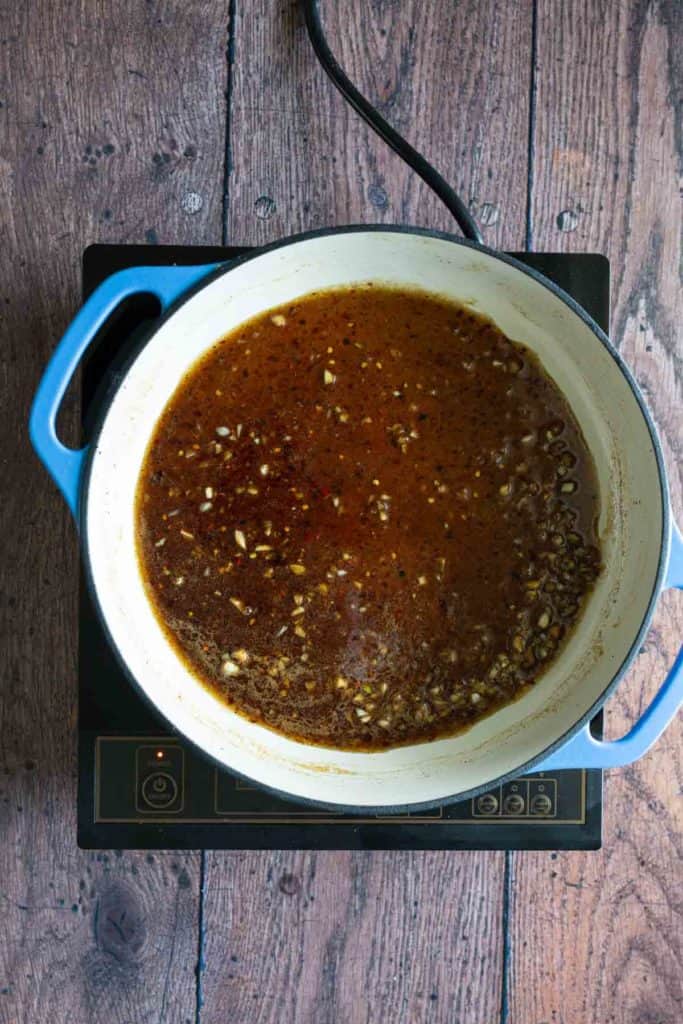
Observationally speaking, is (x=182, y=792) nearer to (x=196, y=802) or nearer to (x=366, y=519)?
(x=196, y=802)

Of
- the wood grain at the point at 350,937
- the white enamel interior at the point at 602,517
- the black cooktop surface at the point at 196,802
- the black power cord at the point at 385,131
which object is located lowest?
the wood grain at the point at 350,937

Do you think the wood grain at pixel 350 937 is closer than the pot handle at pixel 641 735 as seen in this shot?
No

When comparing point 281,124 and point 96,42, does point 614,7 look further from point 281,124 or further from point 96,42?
point 96,42

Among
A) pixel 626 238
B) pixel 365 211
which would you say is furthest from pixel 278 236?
pixel 626 238

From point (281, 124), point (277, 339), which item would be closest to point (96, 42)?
point (281, 124)

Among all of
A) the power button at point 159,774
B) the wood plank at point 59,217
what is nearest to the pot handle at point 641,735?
the power button at point 159,774

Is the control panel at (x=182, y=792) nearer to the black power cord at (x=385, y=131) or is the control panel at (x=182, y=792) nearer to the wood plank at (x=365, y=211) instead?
the wood plank at (x=365, y=211)

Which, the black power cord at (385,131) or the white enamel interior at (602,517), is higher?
the black power cord at (385,131)
